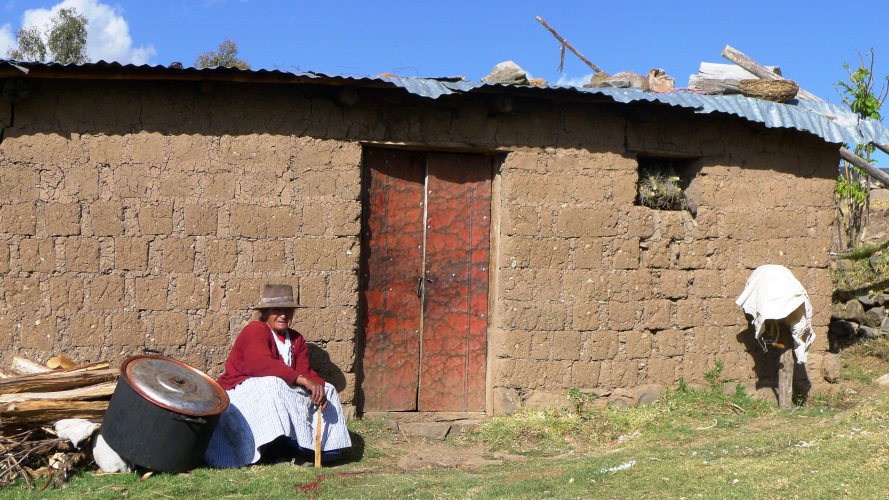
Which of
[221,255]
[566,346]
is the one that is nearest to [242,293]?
[221,255]

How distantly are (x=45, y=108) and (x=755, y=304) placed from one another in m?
6.04

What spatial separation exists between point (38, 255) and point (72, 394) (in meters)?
1.36

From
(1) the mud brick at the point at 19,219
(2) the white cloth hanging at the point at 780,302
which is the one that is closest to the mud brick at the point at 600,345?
(2) the white cloth hanging at the point at 780,302

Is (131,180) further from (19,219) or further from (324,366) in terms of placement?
(324,366)

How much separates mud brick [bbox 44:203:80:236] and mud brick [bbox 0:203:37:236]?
0.10m

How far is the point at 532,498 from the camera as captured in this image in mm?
5008

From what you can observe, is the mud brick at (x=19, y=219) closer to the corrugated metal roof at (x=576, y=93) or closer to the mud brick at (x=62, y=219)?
the mud brick at (x=62, y=219)

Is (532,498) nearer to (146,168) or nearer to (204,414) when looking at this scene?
(204,414)

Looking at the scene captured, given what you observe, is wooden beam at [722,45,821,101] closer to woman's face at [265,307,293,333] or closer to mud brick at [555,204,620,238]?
mud brick at [555,204,620,238]

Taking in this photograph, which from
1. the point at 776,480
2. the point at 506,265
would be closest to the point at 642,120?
the point at 506,265

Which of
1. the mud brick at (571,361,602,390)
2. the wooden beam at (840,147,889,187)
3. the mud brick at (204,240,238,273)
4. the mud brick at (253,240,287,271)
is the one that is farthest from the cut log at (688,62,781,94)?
the mud brick at (204,240,238,273)

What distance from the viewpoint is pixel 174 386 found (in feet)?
18.1

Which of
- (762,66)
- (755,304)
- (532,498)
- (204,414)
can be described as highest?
(762,66)

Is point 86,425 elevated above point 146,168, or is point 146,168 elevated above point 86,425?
point 146,168
